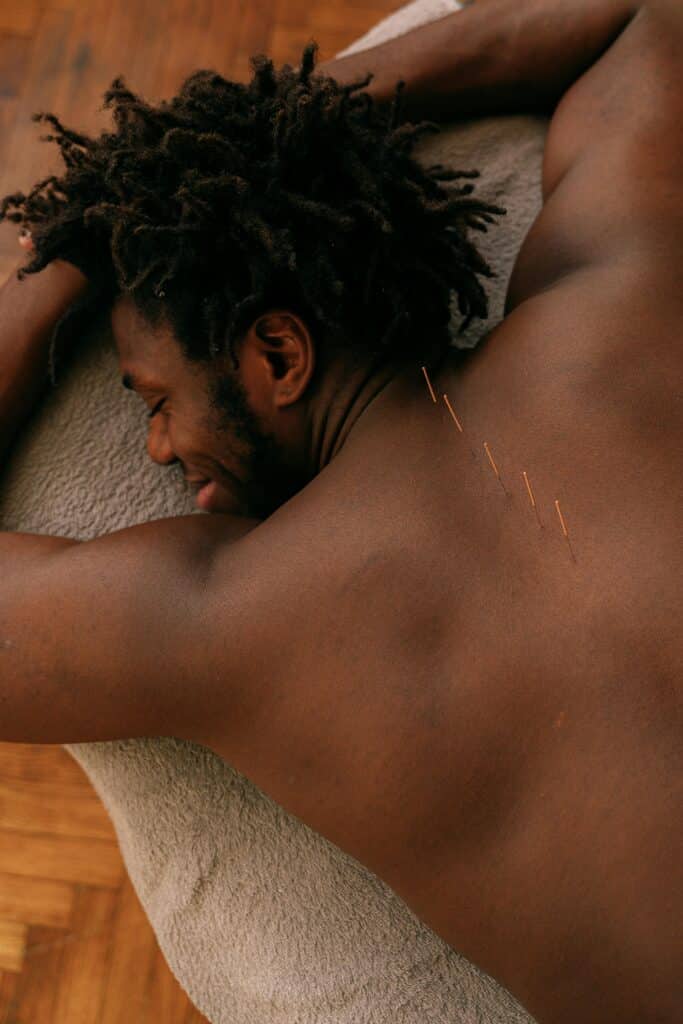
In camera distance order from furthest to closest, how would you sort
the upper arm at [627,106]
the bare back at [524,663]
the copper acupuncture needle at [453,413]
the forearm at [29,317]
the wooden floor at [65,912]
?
the wooden floor at [65,912] → the forearm at [29,317] → the upper arm at [627,106] → the copper acupuncture needle at [453,413] → the bare back at [524,663]

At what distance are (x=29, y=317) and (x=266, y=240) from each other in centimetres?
34

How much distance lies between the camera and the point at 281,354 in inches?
35.2

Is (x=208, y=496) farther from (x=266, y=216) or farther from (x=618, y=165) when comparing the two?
(x=618, y=165)

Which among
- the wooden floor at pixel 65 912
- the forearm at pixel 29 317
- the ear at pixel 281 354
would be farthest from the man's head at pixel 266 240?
the wooden floor at pixel 65 912

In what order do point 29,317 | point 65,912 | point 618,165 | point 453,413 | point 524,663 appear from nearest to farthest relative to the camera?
point 524,663, point 453,413, point 618,165, point 29,317, point 65,912

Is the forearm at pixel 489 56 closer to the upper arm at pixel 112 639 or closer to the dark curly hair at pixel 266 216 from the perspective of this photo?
the dark curly hair at pixel 266 216

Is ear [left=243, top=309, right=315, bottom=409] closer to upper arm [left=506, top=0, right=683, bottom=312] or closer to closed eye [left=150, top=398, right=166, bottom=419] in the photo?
closed eye [left=150, top=398, right=166, bottom=419]

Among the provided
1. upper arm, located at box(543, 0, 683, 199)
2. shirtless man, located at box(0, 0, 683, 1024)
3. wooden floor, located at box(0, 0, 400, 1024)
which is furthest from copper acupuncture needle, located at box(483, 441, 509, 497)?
wooden floor, located at box(0, 0, 400, 1024)

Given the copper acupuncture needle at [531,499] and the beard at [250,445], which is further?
the beard at [250,445]

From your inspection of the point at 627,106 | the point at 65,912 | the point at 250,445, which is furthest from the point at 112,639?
the point at 627,106

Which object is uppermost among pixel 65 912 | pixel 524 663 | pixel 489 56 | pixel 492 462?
pixel 489 56

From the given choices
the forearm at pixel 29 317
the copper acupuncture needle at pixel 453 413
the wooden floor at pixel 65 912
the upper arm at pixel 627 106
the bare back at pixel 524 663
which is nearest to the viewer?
the bare back at pixel 524 663

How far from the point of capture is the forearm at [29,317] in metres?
1.05

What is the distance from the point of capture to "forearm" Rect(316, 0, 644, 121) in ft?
3.50
